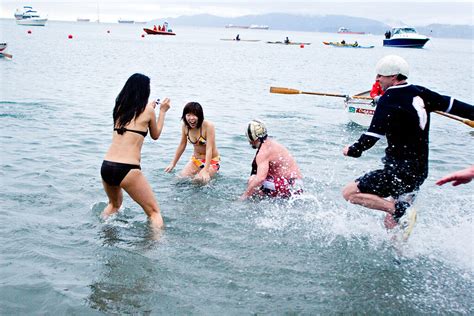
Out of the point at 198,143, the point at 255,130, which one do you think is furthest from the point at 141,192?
the point at 198,143

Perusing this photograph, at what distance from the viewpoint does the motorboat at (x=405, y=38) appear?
282 feet

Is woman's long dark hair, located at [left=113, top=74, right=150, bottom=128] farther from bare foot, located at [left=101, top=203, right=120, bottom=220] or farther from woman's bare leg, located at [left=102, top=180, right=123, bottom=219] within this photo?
bare foot, located at [left=101, top=203, right=120, bottom=220]

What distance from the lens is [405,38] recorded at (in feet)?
284

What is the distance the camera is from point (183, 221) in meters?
7.25

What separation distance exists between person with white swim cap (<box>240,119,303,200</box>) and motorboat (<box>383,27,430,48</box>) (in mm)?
84541

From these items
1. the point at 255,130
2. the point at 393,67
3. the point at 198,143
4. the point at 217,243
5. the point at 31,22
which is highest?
the point at 31,22

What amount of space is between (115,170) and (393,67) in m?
3.43

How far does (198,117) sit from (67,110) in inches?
376

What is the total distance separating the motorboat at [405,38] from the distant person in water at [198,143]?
83.9m

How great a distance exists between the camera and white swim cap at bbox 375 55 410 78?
5.49m

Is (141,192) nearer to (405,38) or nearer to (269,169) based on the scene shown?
(269,169)

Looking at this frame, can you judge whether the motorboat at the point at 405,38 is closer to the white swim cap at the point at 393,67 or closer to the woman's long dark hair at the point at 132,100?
the white swim cap at the point at 393,67

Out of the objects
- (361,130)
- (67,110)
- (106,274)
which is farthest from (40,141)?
(361,130)

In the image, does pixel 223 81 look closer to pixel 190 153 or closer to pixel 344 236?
pixel 190 153
